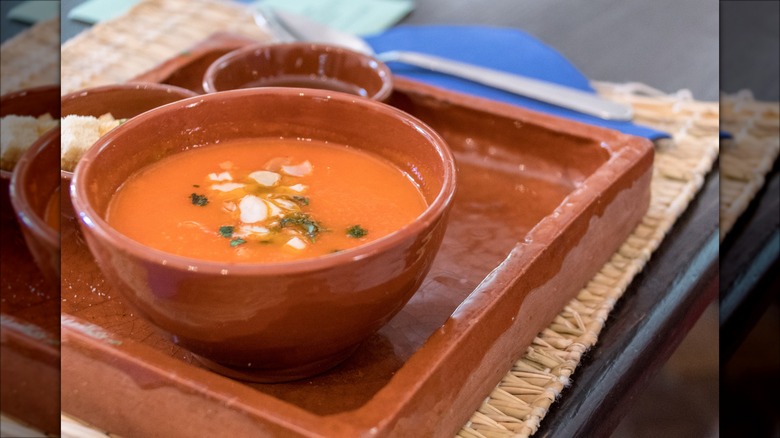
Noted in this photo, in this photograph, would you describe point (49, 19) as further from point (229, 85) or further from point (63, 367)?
point (229, 85)

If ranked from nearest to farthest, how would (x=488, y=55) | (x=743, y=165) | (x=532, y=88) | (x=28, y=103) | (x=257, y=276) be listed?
(x=28, y=103)
(x=257, y=276)
(x=743, y=165)
(x=532, y=88)
(x=488, y=55)

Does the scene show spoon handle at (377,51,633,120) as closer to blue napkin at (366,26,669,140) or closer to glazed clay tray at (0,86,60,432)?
blue napkin at (366,26,669,140)

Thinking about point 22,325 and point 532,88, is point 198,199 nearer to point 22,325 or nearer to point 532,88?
point 22,325

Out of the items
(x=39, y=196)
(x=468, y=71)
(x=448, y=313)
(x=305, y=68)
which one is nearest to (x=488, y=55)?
(x=468, y=71)

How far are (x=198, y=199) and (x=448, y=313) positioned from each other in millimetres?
215

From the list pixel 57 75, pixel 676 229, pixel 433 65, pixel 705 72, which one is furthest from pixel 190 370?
pixel 705 72

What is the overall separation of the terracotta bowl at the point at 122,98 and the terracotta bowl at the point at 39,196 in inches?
16.4

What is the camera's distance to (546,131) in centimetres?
92

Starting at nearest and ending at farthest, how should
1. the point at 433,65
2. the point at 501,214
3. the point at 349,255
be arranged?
1. the point at 349,255
2. the point at 501,214
3. the point at 433,65

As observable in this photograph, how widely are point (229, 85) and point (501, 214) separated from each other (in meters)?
0.31

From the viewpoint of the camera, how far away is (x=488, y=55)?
47.0 inches

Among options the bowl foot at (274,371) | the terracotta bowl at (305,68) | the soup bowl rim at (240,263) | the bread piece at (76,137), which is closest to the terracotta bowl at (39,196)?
the soup bowl rim at (240,263)

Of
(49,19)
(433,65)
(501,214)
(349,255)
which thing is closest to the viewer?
(49,19)

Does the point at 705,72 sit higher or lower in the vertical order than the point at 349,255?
higher
